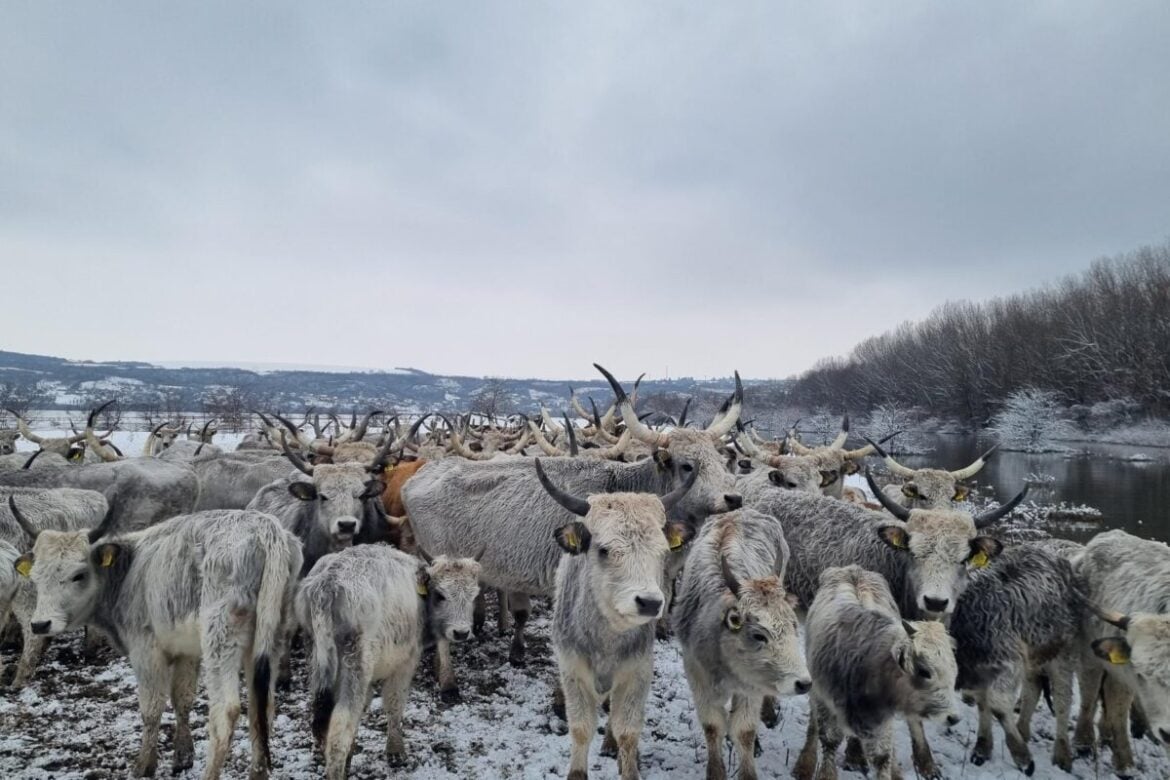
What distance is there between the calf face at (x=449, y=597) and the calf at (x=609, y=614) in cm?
94

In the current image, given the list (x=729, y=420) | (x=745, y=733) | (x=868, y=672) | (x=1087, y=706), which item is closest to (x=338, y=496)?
(x=729, y=420)

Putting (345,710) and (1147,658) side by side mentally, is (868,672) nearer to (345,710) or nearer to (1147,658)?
(1147,658)

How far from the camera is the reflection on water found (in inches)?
660

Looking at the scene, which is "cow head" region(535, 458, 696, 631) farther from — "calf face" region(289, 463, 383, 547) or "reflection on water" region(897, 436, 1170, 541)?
"reflection on water" region(897, 436, 1170, 541)

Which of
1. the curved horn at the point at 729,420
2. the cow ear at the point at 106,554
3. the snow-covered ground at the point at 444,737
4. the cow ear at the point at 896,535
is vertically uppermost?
the curved horn at the point at 729,420

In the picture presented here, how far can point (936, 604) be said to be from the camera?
471 cm

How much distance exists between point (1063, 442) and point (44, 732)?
5095 centimetres

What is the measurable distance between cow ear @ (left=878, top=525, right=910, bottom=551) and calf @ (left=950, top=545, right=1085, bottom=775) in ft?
1.61

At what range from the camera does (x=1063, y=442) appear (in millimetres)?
41312

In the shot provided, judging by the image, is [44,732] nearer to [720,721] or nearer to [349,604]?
[349,604]

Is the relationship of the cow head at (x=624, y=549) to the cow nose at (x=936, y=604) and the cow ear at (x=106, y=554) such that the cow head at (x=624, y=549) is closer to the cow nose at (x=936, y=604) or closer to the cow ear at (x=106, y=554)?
the cow nose at (x=936, y=604)

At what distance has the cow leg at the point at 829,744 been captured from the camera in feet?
13.9

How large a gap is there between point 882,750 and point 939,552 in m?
1.63

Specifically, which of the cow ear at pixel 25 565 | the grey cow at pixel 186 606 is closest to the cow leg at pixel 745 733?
the grey cow at pixel 186 606
